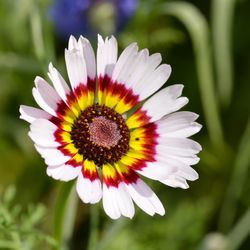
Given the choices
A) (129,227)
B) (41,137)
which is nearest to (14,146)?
(129,227)

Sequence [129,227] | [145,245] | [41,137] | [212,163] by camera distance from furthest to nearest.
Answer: [212,163] < [129,227] < [145,245] < [41,137]

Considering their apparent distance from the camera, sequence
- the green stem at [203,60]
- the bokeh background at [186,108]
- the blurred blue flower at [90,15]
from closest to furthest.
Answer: the bokeh background at [186,108] < the green stem at [203,60] < the blurred blue flower at [90,15]

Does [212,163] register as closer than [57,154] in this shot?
No

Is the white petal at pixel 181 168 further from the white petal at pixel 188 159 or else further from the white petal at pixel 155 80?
the white petal at pixel 155 80

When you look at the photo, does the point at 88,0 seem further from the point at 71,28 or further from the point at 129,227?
the point at 129,227

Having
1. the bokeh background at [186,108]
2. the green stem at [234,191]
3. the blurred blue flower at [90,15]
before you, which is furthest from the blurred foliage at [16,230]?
the blurred blue flower at [90,15]

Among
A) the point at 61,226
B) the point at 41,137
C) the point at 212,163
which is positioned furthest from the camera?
the point at 212,163

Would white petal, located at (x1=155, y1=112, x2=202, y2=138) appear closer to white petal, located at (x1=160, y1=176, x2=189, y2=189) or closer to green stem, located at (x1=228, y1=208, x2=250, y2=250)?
white petal, located at (x1=160, y1=176, x2=189, y2=189)
